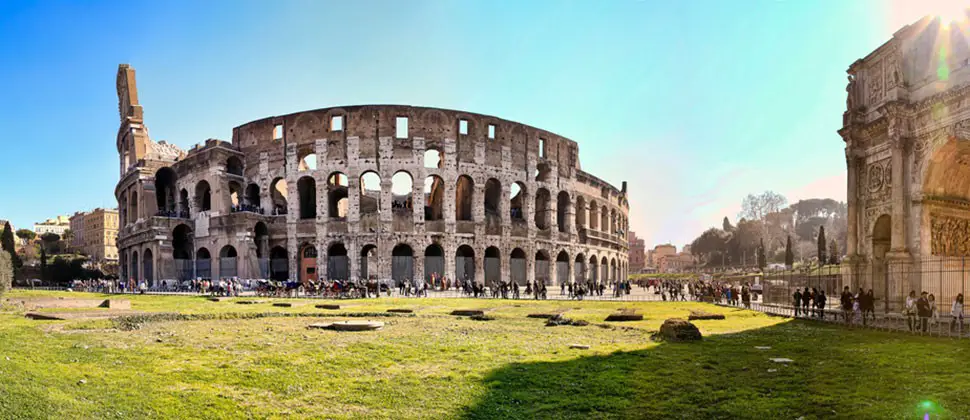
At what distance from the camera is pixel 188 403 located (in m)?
6.54

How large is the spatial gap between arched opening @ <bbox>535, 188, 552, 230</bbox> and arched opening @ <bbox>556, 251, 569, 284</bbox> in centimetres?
271

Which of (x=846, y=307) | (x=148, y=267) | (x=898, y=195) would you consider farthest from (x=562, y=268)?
(x=148, y=267)

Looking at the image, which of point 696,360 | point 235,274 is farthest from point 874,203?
point 235,274

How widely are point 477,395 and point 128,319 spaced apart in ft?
37.2

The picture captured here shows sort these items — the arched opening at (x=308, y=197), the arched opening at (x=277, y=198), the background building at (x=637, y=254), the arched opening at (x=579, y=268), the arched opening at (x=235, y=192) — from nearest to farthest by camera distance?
1. the arched opening at (x=235, y=192)
2. the arched opening at (x=277, y=198)
3. the arched opening at (x=308, y=197)
4. the arched opening at (x=579, y=268)
5. the background building at (x=637, y=254)

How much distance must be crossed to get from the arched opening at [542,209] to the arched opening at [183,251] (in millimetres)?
24888

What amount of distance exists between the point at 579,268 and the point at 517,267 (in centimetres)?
817

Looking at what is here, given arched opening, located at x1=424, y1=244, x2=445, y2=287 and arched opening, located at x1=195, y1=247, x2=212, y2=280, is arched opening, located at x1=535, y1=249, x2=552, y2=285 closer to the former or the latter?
arched opening, located at x1=424, y1=244, x2=445, y2=287

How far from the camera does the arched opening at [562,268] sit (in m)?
45.0

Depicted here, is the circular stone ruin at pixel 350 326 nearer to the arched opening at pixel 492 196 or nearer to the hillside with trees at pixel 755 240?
the arched opening at pixel 492 196

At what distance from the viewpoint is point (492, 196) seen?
4419 cm

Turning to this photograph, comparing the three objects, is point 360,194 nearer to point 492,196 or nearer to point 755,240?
point 492,196

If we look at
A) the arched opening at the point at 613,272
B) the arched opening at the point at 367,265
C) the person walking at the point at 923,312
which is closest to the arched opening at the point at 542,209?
the arched opening at the point at 613,272

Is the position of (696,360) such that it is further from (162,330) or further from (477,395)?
(162,330)
